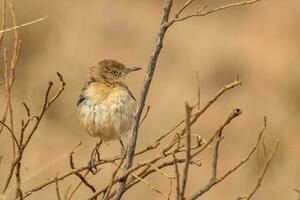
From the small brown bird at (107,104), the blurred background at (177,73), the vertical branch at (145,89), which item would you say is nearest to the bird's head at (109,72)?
the small brown bird at (107,104)

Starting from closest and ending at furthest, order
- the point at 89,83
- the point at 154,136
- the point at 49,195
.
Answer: the point at 89,83
the point at 49,195
the point at 154,136

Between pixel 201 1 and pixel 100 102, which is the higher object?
pixel 201 1

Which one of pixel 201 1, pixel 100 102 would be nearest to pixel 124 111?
pixel 100 102

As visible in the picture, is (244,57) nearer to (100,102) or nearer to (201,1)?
(201,1)

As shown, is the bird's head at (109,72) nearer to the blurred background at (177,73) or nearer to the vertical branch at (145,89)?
the blurred background at (177,73)

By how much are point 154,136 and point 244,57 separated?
5.10 meters

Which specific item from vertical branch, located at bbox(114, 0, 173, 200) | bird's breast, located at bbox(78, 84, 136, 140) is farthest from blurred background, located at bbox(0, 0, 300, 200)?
vertical branch, located at bbox(114, 0, 173, 200)

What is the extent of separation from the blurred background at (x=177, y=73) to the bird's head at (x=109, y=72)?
1.95 m

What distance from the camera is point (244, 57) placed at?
14258 mm

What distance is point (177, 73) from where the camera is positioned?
1322 cm

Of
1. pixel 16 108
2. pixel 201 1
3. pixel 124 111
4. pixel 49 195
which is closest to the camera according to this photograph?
pixel 124 111

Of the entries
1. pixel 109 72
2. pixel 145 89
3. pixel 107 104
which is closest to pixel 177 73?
pixel 109 72

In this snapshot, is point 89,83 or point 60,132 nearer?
point 89,83

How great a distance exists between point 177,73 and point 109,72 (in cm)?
822
